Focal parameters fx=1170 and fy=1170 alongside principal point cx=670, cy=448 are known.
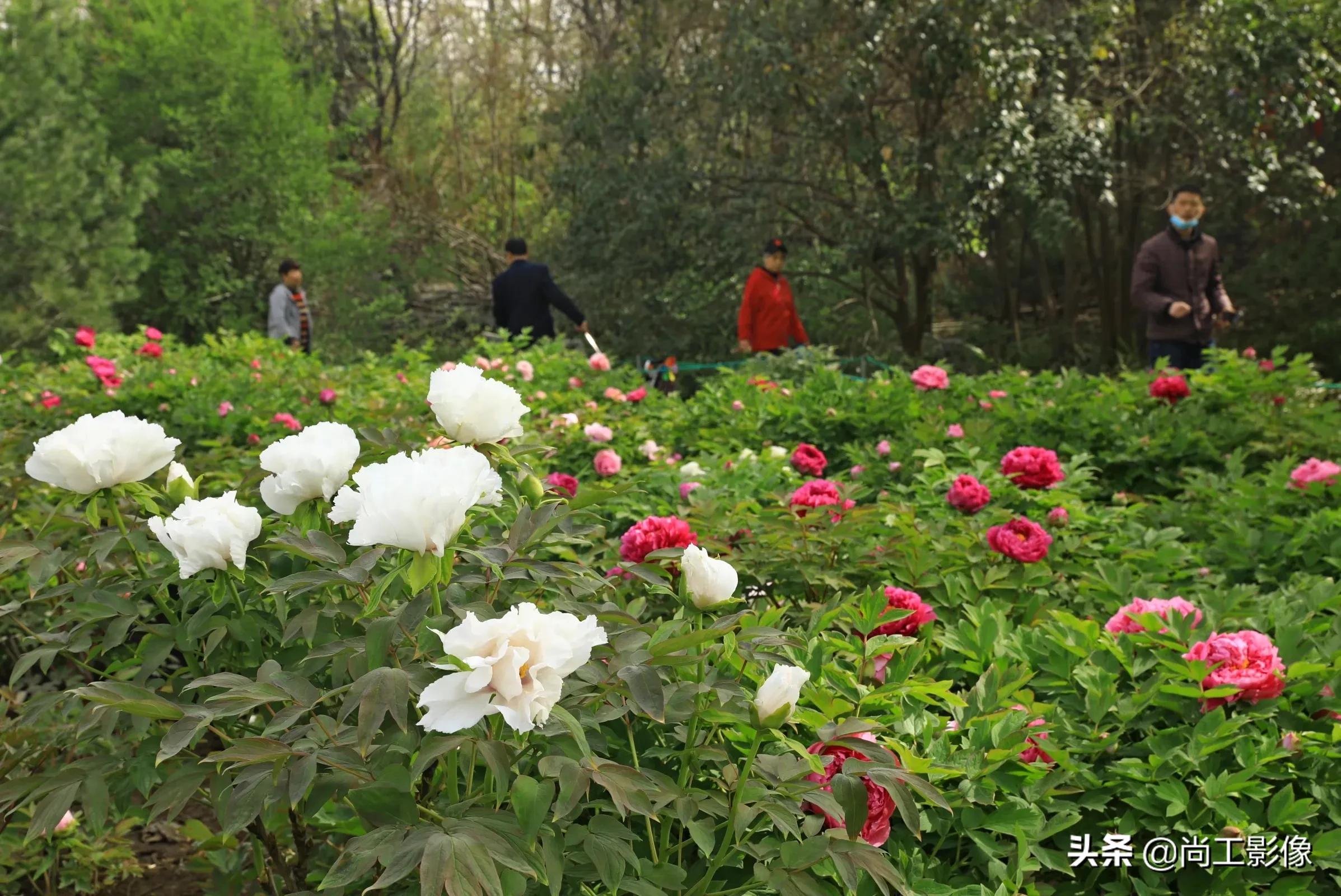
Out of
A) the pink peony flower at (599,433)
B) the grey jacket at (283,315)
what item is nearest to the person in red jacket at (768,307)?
the grey jacket at (283,315)

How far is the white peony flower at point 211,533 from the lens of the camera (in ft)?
4.83

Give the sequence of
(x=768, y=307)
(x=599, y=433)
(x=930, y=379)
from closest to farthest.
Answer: (x=599, y=433) → (x=930, y=379) → (x=768, y=307)

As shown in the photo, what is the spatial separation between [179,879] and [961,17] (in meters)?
9.56

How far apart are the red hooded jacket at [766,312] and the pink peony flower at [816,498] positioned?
6077 mm

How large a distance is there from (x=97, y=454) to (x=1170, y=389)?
13.2 ft

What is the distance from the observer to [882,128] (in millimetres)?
11297

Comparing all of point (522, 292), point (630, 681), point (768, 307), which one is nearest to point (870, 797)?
point (630, 681)

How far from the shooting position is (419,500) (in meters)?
1.23

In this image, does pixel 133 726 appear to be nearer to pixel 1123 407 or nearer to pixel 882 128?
pixel 1123 407

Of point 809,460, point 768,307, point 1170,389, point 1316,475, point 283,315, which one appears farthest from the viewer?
point 283,315

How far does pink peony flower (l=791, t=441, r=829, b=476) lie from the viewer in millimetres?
3551

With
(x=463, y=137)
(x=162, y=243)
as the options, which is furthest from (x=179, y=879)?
(x=463, y=137)

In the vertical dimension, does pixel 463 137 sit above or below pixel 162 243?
above

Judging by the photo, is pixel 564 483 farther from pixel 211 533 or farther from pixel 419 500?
pixel 419 500
